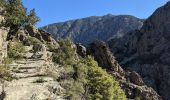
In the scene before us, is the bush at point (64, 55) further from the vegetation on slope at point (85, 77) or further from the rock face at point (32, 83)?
the rock face at point (32, 83)

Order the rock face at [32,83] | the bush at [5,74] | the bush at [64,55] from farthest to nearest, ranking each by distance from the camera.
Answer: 1. the bush at [64,55]
2. the bush at [5,74]
3. the rock face at [32,83]

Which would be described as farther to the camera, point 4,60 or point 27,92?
point 4,60

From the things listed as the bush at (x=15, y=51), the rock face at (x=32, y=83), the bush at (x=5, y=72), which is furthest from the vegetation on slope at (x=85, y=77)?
the bush at (x=5, y=72)

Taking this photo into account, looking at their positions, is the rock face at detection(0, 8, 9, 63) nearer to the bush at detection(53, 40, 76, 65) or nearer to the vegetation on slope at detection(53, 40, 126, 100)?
the vegetation on slope at detection(53, 40, 126, 100)

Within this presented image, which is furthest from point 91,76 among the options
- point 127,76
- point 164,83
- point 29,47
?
point 164,83

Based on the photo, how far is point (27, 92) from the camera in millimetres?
47875

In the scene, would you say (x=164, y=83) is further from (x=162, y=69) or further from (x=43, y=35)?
(x=43, y=35)

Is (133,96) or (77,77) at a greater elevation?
(77,77)

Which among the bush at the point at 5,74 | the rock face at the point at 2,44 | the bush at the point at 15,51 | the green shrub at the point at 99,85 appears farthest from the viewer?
the green shrub at the point at 99,85

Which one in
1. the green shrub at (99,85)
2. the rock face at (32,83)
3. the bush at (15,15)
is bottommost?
the green shrub at (99,85)

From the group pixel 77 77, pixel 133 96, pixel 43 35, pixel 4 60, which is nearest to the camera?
pixel 4 60

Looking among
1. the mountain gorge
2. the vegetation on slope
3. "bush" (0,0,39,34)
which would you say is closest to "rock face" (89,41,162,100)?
the mountain gorge

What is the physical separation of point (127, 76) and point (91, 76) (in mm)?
46478

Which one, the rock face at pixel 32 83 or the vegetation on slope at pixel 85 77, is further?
the vegetation on slope at pixel 85 77
